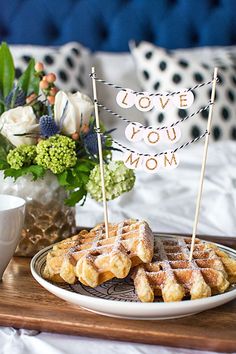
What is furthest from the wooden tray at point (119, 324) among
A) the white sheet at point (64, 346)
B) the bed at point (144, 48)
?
the bed at point (144, 48)

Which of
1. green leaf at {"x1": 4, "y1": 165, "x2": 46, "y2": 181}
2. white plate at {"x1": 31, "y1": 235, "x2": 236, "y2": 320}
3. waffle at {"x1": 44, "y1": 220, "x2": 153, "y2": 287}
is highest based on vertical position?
green leaf at {"x1": 4, "y1": 165, "x2": 46, "y2": 181}

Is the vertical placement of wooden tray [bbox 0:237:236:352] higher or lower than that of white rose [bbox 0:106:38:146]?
lower

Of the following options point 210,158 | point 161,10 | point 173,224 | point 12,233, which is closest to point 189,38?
point 161,10

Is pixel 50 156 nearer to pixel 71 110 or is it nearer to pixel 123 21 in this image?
pixel 71 110

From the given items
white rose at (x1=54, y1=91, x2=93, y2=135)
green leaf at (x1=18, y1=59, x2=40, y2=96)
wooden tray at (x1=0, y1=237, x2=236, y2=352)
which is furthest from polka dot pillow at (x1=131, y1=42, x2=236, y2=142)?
wooden tray at (x1=0, y1=237, x2=236, y2=352)

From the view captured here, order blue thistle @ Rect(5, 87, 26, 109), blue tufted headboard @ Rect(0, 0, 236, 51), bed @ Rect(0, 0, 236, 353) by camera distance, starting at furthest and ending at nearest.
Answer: blue tufted headboard @ Rect(0, 0, 236, 51)
bed @ Rect(0, 0, 236, 353)
blue thistle @ Rect(5, 87, 26, 109)

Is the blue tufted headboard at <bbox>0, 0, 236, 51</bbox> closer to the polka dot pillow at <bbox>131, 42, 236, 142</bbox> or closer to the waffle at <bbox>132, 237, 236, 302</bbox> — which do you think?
the polka dot pillow at <bbox>131, 42, 236, 142</bbox>

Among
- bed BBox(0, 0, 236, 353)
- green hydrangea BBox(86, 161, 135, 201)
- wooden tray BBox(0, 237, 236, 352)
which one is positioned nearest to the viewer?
wooden tray BBox(0, 237, 236, 352)

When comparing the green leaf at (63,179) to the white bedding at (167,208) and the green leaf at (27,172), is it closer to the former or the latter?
the green leaf at (27,172)
